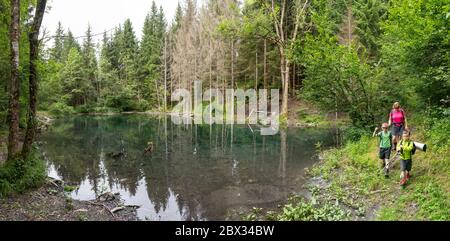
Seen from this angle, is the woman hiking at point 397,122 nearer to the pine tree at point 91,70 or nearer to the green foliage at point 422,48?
the green foliage at point 422,48

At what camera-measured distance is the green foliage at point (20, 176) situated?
31.9 feet

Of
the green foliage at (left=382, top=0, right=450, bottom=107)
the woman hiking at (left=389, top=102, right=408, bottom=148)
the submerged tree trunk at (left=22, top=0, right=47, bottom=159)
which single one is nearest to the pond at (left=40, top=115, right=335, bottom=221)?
the submerged tree trunk at (left=22, top=0, right=47, bottom=159)

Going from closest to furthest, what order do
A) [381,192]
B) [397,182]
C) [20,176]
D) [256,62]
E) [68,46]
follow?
[381,192], [397,182], [20,176], [256,62], [68,46]

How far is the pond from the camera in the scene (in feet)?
35.9

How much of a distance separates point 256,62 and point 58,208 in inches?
1271

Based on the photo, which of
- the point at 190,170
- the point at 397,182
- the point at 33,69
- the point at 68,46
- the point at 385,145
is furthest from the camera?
the point at 68,46

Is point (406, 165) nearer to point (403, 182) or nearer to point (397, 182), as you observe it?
point (403, 182)

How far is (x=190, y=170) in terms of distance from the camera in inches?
607

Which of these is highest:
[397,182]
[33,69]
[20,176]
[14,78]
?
[33,69]

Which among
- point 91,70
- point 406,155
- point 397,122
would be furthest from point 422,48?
point 91,70

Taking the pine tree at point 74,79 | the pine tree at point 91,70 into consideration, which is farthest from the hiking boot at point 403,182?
the pine tree at point 91,70

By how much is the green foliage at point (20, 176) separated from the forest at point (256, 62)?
158mm

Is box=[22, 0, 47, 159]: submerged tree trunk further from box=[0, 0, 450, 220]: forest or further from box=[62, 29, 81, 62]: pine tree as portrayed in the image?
box=[62, 29, 81, 62]: pine tree

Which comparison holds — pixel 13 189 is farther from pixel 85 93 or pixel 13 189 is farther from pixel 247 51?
pixel 85 93
